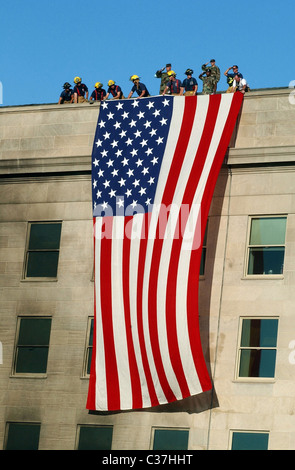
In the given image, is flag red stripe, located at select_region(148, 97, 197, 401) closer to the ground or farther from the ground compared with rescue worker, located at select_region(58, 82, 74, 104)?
closer to the ground

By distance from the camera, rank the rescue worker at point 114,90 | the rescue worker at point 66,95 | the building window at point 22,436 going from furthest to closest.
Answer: the rescue worker at point 66,95, the rescue worker at point 114,90, the building window at point 22,436

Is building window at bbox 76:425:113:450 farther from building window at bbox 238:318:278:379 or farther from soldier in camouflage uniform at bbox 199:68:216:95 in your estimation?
soldier in camouflage uniform at bbox 199:68:216:95

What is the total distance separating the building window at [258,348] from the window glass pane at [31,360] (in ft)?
24.5

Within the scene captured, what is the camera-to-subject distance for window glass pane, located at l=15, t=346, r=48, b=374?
4394cm

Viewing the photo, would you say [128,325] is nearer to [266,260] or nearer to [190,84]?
[266,260]

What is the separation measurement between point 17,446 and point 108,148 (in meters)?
11.5

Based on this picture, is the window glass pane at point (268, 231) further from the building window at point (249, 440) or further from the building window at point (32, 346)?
the building window at point (32, 346)

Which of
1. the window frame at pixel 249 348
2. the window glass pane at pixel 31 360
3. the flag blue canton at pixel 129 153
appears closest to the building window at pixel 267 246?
the window frame at pixel 249 348

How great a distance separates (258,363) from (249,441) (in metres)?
2.73

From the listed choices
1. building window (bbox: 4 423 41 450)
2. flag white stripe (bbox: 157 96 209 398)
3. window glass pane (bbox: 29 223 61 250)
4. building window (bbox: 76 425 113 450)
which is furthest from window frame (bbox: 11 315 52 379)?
flag white stripe (bbox: 157 96 209 398)

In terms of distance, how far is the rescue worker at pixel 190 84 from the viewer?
45.2m

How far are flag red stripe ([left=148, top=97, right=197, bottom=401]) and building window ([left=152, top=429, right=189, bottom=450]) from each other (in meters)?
1.19

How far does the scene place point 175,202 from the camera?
42406 mm

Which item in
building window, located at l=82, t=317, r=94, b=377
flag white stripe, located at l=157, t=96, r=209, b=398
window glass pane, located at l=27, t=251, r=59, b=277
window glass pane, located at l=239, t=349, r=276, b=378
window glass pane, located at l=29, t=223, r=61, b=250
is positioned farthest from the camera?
window glass pane, located at l=29, t=223, r=61, b=250
